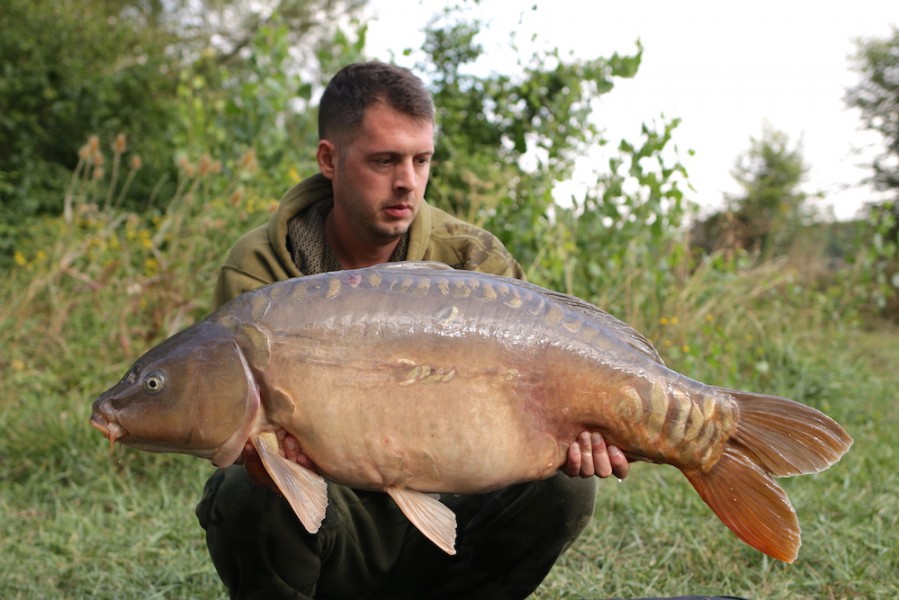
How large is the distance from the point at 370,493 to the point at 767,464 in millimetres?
912

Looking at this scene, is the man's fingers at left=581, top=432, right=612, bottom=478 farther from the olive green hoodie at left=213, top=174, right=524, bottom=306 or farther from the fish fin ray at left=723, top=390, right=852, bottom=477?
the olive green hoodie at left=213, top=174, right=524, bottom=306

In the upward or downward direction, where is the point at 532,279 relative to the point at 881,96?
downward

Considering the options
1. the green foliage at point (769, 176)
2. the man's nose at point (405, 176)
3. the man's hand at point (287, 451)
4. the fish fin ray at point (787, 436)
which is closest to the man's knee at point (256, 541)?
the man's hand at point (287, 451)

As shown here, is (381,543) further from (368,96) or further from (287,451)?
(368,96)

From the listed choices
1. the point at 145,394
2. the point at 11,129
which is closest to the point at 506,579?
the point at 145,394

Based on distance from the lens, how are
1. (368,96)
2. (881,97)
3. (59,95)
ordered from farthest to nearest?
(881,97)
(59,95)
(368,96)

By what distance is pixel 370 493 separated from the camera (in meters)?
2.02

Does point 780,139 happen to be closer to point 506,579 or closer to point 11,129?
point 11,129

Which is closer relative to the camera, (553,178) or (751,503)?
(751,503)

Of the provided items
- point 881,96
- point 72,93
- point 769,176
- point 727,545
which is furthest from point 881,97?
point 727,545

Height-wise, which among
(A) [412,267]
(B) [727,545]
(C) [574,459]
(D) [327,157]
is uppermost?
(D) [327,157]

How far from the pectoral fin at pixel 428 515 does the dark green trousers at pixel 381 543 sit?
0.39m

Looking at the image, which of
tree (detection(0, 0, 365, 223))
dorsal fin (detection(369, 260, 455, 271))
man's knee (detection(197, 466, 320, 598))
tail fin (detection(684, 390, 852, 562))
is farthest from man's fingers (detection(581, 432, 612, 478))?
tree (detection(0, 0, 365, 223))

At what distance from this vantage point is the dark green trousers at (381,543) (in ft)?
5.81
